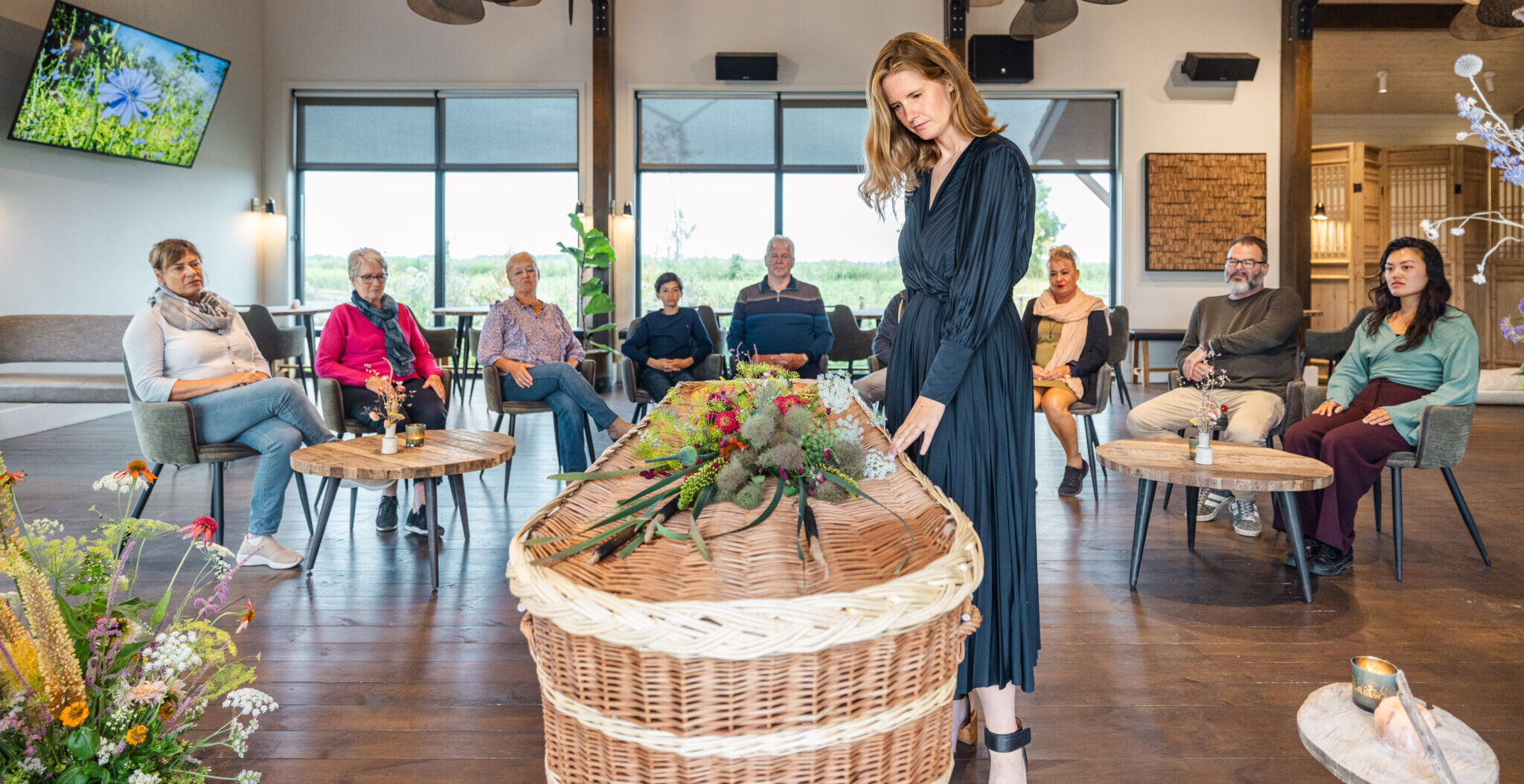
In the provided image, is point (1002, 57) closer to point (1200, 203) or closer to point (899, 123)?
point (1200, 203)

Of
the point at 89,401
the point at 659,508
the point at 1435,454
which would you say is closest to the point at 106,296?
the point at 89,401

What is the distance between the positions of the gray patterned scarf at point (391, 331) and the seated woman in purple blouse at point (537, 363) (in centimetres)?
50

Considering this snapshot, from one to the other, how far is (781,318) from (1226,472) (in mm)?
3284

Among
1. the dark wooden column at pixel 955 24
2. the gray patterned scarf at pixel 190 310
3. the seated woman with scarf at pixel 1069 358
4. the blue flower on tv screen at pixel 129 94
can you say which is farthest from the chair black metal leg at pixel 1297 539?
the blue flower on tv screen at pixel 129 94

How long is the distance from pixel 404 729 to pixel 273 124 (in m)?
9.72

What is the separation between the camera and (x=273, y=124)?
1023cm

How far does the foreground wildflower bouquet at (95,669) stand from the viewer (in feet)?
4.20

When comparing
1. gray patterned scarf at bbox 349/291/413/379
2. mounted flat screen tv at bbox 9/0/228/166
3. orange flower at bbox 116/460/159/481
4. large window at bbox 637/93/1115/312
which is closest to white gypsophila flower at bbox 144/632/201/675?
orange flower at bbox 116/460/159/481

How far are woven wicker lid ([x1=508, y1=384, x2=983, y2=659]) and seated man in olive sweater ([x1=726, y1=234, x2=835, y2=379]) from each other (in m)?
4.55

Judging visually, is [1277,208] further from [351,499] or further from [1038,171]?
[351,499]

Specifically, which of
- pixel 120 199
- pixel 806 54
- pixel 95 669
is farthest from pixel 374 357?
pixel 806 54

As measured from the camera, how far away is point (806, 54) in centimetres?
1015

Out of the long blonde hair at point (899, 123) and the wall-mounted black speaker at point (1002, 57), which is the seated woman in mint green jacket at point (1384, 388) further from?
the wall-mounted black speaker at point (1002, 57)

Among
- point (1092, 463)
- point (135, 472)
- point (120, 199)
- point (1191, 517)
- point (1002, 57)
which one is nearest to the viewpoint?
point (135, 472)
